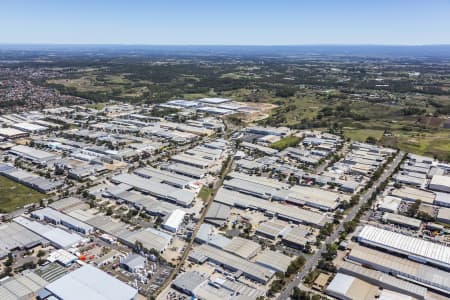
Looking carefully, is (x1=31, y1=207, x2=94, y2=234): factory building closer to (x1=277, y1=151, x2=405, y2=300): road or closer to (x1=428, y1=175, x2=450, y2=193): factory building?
(x1=277, y1=151, x2=405, y2=300): road

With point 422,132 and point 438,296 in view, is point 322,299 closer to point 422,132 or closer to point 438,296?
point 438,296

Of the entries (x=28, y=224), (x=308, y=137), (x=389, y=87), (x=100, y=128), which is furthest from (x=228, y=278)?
(x=389, y=87)

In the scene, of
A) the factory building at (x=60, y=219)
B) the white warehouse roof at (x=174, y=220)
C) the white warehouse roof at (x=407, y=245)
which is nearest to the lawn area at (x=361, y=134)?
the white warehouse roof at (x=407, y=245)

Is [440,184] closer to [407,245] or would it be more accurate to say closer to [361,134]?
[407,245]

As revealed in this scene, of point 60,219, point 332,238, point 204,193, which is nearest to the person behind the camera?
point 332,238

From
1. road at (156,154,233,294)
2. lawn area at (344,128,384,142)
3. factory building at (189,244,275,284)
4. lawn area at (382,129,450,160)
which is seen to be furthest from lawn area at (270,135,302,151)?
factory building at (189,244,275,284)

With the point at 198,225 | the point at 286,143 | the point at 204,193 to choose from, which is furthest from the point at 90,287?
the point at 286,143

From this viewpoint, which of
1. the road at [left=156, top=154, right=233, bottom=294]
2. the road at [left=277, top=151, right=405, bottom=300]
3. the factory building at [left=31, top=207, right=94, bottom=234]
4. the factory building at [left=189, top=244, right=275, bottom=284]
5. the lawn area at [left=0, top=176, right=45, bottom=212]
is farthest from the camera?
the lawn area at [left=0, top=176, right=45, bottom=212]
